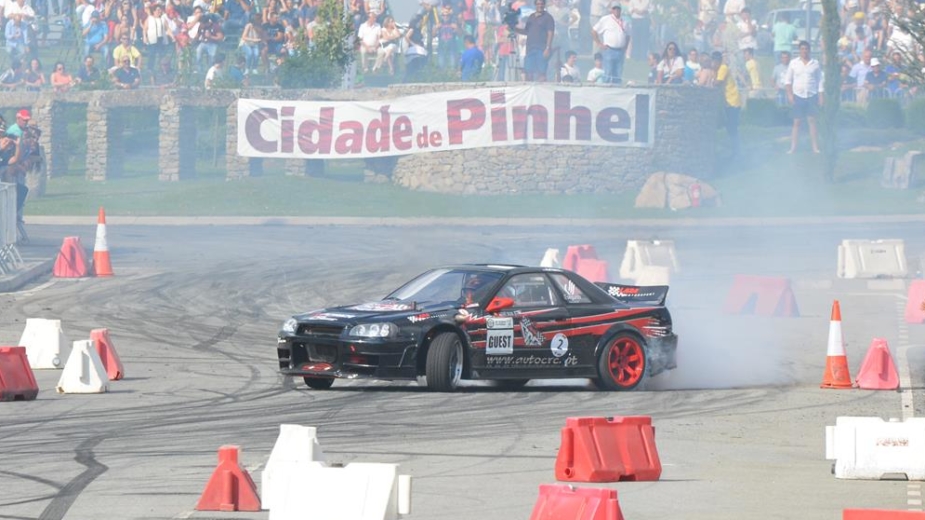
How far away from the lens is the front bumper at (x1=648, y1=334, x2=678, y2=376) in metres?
15.3

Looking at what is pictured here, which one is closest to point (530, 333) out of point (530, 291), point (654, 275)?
point (530, 291)

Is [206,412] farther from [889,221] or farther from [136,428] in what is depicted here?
[889,221]

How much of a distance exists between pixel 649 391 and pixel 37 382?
529 cm

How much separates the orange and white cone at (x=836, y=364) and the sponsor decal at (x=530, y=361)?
2.29 meters

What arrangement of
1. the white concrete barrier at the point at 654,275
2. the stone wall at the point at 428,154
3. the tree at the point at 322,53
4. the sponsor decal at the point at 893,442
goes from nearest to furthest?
the sponsor decal at the point at 893,442 → the white concrete barrier at the point at 654,275 → the stone wall at the point at 428,154 → the tree at the point at 322,53

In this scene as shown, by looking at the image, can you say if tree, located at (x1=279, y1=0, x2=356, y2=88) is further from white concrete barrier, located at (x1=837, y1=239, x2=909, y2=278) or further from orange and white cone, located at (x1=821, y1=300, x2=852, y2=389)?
orange and white cone, located at (x1=821, y1=300, x2=852, y2=389)

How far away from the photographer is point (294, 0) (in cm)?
4084

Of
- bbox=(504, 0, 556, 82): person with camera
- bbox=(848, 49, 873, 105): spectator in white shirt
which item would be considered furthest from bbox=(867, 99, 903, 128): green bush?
bbox=(504, 0, 556, 82): person with camera

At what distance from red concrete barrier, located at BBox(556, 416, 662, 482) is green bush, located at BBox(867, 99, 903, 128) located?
32.7m

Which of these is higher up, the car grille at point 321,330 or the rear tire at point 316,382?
the car grille at point 321,330

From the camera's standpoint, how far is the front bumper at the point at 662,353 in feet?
50.2

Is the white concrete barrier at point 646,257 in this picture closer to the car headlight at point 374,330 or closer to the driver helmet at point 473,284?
the driver helmet at point 473,284

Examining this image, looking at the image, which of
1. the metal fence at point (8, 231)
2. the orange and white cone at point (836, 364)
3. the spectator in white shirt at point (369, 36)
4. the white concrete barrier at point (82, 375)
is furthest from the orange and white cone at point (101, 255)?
the spectator in white shirt at point (369, 36)

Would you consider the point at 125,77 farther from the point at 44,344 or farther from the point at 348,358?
the point at 348,358
